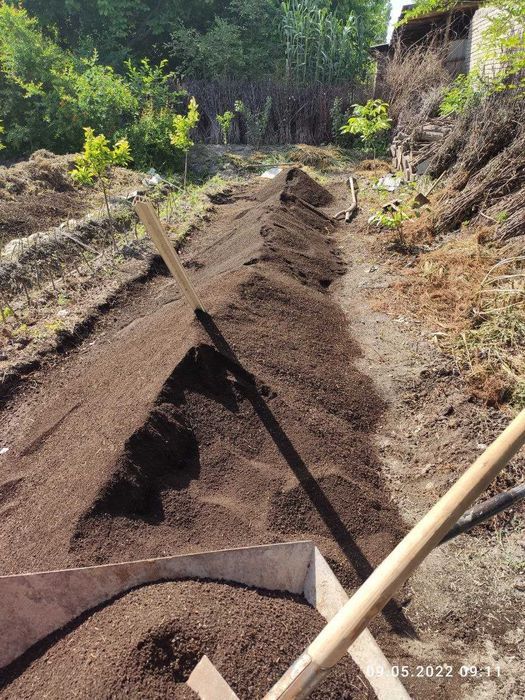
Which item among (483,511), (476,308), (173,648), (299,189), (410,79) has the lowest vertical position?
(173,648)

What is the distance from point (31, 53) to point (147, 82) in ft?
9.56

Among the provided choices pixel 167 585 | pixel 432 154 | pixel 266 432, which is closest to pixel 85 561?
pixel 167 585

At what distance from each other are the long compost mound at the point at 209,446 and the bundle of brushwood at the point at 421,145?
5.27m

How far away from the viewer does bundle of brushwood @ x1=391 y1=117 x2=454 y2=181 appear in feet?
26.2

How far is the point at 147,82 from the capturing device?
12.2 meters

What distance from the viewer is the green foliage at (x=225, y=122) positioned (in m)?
12.5

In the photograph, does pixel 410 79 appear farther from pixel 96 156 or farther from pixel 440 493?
pixel 440 493

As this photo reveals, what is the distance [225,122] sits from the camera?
1263cm

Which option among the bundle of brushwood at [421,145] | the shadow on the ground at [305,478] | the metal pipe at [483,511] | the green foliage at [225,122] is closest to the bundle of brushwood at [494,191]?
the bundle of brushwood at [421,145]

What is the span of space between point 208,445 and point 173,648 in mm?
1200

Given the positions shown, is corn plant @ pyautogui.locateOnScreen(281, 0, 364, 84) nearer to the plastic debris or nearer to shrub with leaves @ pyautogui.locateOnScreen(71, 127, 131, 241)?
the plastic debris

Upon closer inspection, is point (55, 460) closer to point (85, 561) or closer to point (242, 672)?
point (85, 561)

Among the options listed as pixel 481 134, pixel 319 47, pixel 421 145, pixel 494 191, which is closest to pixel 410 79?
pixel 421 145

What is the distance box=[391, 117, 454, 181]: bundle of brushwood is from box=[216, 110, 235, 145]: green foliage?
5308 millimetres
